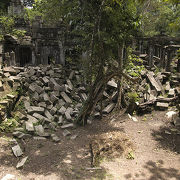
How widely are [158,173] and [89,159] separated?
2.02 meters

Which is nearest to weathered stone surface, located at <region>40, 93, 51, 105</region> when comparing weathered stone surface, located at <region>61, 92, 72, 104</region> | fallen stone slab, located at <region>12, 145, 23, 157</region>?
weathered stone surface, located at <region>61, 92, 72, 104</region>

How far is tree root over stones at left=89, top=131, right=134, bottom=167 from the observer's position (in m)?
5.92

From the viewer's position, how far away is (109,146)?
628 cm

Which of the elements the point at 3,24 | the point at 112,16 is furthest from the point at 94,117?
the point at 3,24

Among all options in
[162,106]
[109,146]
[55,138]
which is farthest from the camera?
[162,106]

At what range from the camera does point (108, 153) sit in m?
6.08

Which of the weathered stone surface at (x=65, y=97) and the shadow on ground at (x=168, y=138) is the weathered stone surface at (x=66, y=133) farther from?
the shadow on ground at (x=168, y=138)

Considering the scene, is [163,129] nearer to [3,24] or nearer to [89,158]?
[89,158]

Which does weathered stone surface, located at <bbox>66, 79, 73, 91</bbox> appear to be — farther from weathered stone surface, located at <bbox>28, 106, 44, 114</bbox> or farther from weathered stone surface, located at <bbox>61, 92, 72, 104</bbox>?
weathered stone surface, located at <bbox>28, 106, 44, 114</bbox>

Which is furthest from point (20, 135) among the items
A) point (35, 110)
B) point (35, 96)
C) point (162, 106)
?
point (162, 106)

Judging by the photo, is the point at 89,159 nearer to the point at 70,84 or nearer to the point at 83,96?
the point at 83,96

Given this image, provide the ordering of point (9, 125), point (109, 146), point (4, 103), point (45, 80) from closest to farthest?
point (109, 146) < point (9, 125) < point (4, 103) < point (45, 80)

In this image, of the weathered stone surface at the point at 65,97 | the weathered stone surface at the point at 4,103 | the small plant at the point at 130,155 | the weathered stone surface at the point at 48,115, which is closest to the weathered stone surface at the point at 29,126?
the weathered stone surface at the point at 48,115

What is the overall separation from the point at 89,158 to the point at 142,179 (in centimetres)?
172
